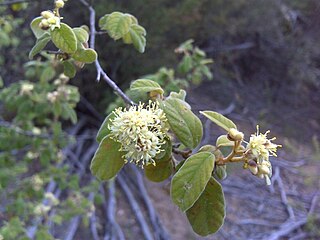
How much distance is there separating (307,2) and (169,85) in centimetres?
399

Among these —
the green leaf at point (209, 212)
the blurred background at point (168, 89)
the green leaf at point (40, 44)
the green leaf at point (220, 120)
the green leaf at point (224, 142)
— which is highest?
the green leaf at point (40, 44)

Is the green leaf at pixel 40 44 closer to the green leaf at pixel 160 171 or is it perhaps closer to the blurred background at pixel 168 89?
the green leaf at pixel 160 171

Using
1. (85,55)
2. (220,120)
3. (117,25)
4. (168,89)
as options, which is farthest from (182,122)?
(168,89)

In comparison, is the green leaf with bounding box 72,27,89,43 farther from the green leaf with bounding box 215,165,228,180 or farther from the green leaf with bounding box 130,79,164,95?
the green leaf with bounding box 215,165,228,180

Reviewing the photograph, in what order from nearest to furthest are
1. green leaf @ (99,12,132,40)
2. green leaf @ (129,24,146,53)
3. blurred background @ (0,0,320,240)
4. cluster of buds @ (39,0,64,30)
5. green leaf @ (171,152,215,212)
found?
green leaf @ (171,152,215,212), cluster of buds @ (39,0,64,30), green leaf @ (99,12,132,40), green leaf @ (129,24,146,53), blurred background @ (0,0,320,240)

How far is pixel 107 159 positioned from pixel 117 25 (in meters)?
0.45

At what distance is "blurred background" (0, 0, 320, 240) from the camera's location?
1962 millimetres

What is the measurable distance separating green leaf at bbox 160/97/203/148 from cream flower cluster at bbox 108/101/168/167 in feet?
0.06

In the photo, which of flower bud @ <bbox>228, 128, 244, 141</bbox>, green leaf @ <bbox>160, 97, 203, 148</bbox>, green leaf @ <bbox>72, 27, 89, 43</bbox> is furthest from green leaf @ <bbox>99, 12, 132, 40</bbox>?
flower bud @ <bbox>228, 128, 244, 141</bbox>

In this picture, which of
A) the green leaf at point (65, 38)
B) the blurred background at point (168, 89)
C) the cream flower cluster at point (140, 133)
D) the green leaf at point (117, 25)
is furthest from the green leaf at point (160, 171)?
the green leaf at point (117, 25)

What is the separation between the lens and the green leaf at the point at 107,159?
31.0 inches

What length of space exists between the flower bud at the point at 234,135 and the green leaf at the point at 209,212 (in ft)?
0.30

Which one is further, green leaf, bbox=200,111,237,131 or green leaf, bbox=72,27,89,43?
green leaf, bbox=72,27,89,43

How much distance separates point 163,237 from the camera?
271cm
